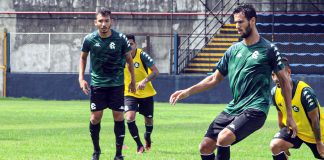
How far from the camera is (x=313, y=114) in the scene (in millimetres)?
11258

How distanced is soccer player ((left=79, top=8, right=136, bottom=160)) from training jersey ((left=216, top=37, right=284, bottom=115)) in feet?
11.4

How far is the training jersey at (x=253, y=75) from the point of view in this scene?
1032 cm

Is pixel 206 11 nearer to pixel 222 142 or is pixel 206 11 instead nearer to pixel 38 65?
pixel 38 65

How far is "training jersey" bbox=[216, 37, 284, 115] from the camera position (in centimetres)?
1032

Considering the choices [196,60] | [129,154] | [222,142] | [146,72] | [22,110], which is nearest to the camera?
[222,142]

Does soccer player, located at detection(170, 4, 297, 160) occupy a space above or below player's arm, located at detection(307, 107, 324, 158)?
above

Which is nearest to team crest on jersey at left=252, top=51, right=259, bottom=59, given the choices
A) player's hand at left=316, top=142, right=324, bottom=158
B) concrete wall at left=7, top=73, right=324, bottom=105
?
player's hand at left=316, top=142, right=324, bottom=158

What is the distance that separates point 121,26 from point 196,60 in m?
5.45

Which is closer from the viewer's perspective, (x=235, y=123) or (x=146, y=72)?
(x=235, y=123)

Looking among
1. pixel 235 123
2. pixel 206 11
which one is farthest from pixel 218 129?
pixel 206 11

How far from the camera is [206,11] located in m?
41.9

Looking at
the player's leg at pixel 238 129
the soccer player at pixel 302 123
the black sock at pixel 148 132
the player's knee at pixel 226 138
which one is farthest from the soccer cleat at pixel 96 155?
the player's knee at pixel 226 138

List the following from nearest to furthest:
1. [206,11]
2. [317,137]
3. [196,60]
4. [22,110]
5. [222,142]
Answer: [222,142], [317,137], [22,110], [196,60], [206,11]

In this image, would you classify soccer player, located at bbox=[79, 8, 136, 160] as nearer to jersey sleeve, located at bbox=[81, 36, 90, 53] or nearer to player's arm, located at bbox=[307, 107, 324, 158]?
jersey sleeve, located at bbox=[81, 36, 90, 53]
